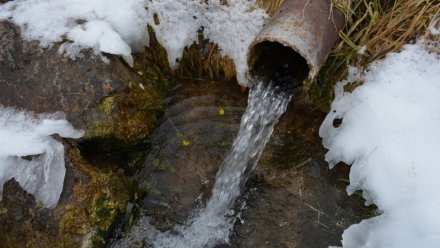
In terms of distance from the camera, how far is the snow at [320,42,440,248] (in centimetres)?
233

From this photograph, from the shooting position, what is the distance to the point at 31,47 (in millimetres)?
2824

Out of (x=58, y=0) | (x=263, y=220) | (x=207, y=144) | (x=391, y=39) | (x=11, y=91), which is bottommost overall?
(x=263, y=220)

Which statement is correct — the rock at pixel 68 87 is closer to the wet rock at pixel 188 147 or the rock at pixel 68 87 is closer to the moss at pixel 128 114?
the moss at pixel 128 114

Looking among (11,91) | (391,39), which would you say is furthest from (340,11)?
(11,91)

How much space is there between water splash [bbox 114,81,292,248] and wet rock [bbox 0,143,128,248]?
265 mm

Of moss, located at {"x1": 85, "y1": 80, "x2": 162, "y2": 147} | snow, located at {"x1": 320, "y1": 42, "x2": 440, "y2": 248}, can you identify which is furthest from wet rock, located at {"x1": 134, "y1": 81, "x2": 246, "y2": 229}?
snow, located at {"x1": 320, "y1": 42, "x2": 440, "y2": 248}

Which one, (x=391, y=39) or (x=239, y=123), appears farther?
(x=239, y=123)

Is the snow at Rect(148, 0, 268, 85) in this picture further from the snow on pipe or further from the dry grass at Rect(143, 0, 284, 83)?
the snow on pipe

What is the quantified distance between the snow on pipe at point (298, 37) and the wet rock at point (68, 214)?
1356 mm

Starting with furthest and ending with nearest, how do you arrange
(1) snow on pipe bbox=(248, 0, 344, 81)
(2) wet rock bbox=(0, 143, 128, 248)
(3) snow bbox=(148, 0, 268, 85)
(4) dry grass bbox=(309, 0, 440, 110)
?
(3) snow bbox=(148, 0, 268, 85), (4) dry grass bbox=(309, 0, 440, 110), (2) wet rock bbox=(0, 143, 128, 248), (1) snow on pipe bbox=(248, 0, 344, 81)

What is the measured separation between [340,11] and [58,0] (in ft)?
7.10

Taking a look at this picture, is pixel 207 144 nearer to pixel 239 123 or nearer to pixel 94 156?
pixel 239 123

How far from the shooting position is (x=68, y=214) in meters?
2.47

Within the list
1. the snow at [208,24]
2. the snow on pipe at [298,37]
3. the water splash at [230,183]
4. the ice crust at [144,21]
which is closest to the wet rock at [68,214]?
the water splash at [230,183]
